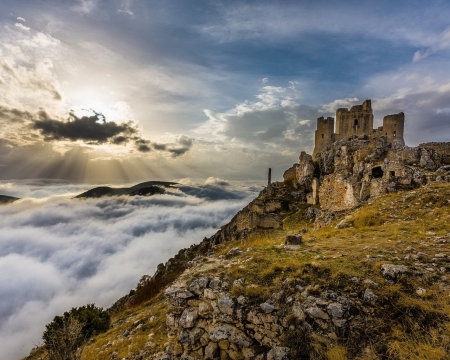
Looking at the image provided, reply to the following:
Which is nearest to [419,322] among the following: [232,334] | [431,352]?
[431,352]

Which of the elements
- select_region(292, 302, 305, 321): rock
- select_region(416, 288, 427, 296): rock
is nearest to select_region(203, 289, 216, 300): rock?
select_region(292, 302, 305, 321): rock

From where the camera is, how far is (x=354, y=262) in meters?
7.10

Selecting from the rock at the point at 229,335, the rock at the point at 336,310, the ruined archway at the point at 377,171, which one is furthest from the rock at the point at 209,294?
the ruined archway at the point at 377,171

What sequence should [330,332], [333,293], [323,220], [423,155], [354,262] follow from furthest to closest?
[423,155], [323,220], [354,262], [333,293], [330,332]

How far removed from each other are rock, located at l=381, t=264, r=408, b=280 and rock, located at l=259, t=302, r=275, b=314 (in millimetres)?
2871

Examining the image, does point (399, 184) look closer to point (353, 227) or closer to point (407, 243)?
point (353, 227)

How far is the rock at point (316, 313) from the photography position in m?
5.56

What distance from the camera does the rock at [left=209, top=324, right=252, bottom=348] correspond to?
618 cm

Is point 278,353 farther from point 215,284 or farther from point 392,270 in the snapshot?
point 392,270

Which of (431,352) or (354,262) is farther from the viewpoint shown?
(354,262)

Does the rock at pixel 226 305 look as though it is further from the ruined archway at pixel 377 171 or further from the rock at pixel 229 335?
the ruined archway at pixel 377 171

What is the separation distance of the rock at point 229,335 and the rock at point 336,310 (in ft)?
6.88

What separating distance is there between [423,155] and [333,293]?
24108 millimetres

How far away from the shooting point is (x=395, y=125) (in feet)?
155
